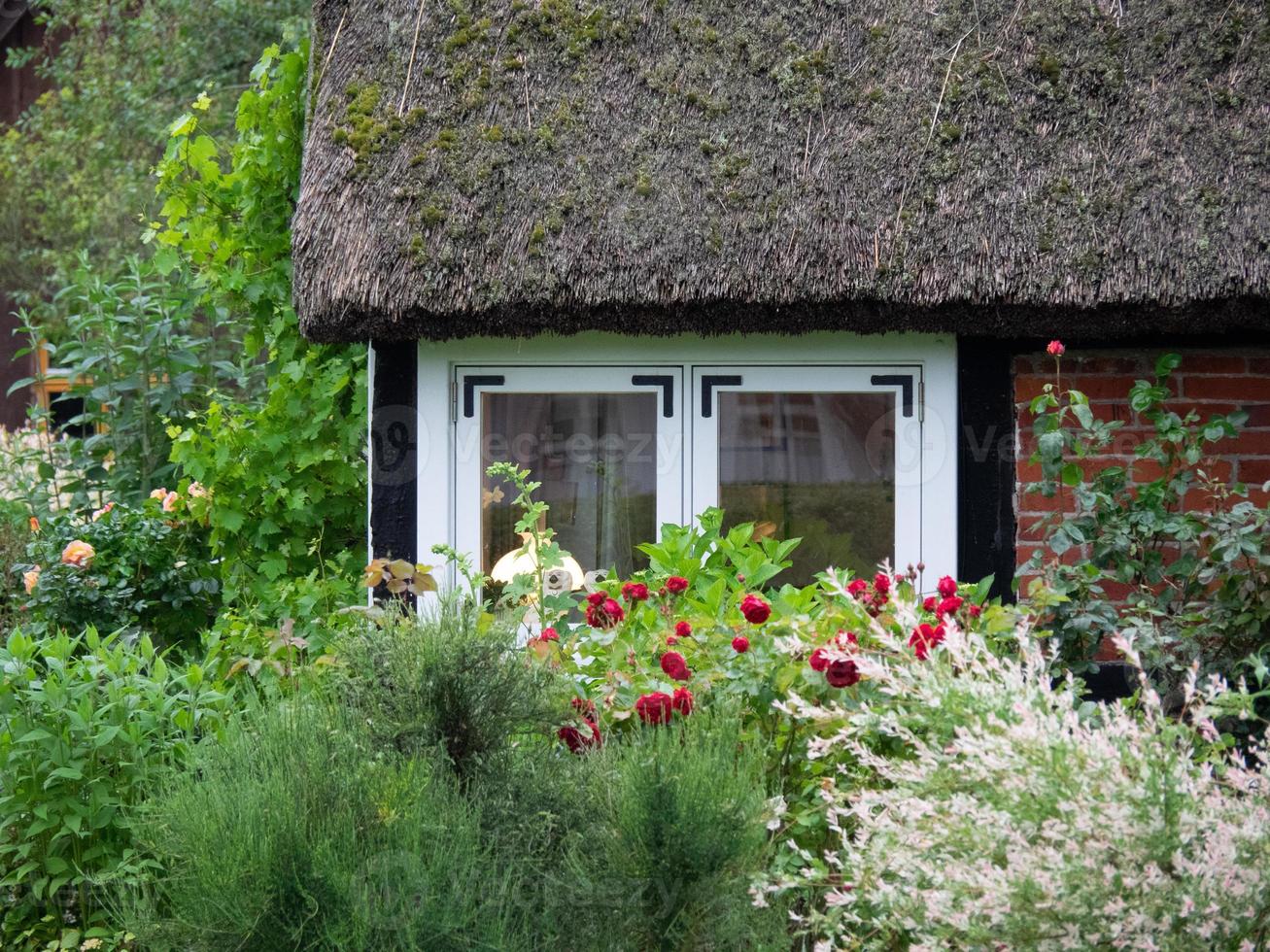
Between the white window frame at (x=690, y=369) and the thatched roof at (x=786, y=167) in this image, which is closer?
the thatched roof at (x=786, y=167)

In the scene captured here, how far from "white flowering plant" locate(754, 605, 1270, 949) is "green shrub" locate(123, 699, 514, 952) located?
54 centimetres

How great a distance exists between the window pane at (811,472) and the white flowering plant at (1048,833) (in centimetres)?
195

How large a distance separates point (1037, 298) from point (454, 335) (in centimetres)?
178

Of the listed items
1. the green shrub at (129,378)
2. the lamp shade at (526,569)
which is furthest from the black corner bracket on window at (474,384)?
the green shrub at (129,378)

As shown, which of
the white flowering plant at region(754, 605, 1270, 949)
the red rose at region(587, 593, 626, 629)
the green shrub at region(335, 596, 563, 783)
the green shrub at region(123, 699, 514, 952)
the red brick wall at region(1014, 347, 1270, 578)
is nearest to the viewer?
the white flowering plant at region(754, 605, 1270, 949)

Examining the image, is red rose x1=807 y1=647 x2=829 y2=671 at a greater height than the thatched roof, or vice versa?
the thatched roof

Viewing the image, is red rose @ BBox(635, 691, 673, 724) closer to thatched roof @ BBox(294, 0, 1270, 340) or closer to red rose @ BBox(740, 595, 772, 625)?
red rose @ BBox(740, 595, 772, 625)

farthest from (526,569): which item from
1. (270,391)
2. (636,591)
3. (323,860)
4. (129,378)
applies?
→ (129,378)

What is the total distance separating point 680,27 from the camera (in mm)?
4555

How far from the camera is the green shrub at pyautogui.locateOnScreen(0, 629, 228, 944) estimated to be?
3.15 m

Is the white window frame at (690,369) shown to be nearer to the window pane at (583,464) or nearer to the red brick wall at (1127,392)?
the window pane at (583,464)

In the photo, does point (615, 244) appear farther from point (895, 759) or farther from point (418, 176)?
point (895, 759)

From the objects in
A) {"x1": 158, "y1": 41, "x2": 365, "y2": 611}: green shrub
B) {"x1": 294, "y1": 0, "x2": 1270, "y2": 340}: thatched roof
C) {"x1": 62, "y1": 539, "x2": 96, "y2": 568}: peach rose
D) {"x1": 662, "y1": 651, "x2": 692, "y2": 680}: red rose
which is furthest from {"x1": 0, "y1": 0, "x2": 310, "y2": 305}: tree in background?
{"x1": 662, "y1": 651, "x2": 692, "y2": 680}: red rose

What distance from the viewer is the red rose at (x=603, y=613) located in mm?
3119
